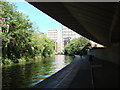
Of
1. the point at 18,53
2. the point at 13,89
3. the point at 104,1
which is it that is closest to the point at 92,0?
the point at 104,1

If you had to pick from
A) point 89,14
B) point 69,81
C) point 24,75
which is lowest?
point 24,75

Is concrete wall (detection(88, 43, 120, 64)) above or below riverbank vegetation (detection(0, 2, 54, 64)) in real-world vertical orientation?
below

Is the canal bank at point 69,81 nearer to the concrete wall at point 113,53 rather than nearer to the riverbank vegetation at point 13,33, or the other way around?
the concrete wall at point 113,53

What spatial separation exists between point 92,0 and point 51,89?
5899mm

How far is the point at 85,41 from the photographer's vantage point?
103 meters

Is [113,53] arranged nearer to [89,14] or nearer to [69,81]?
[89,14]

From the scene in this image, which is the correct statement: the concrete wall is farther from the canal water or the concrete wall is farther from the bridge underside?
the canal water

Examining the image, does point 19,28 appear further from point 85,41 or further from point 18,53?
point 85,41

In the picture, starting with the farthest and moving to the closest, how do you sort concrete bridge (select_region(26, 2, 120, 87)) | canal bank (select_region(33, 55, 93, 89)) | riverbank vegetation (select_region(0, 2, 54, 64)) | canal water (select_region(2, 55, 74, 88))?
riverbank vegetation (select_region(0, 2, 54, 64))
canal water (select_region(2, 55, 74, 88))
concrete bridge (select_region(26, 2, 120, 87))
canal bank (select_region(33, 55, 93, 89))

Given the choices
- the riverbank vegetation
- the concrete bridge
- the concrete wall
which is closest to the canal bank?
the concrete bridge

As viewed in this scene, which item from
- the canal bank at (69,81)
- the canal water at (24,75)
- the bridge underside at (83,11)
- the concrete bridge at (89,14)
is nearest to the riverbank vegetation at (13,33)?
the canal water at (24,75)

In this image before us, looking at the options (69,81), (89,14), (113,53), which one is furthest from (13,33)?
(69,81)

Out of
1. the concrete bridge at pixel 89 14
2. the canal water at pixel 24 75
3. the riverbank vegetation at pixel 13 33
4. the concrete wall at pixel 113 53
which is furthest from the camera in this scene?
the riverbank vegetation at pixel 13 33

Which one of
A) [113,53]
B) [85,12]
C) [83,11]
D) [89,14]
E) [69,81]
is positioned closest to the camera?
[69,81]
